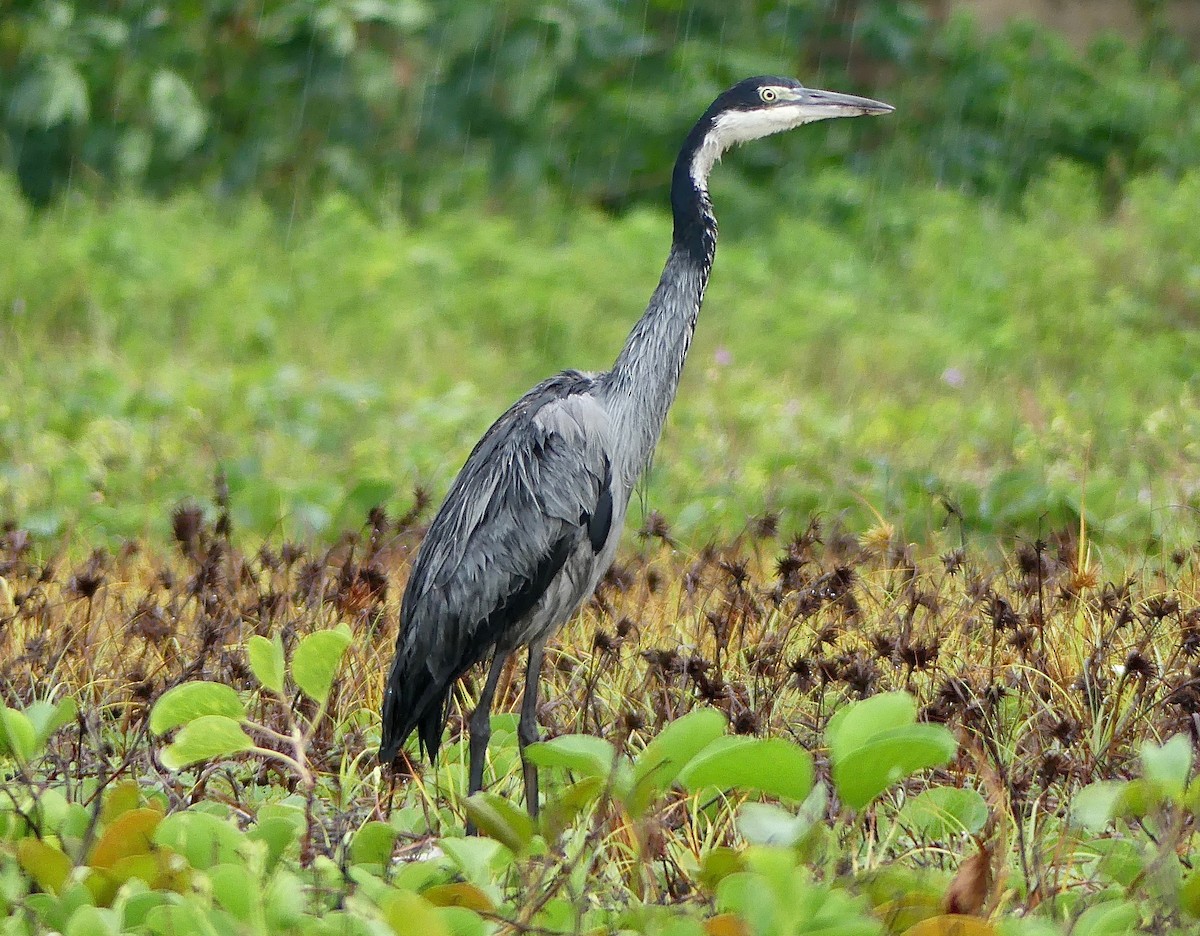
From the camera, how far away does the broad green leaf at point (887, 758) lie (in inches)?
96.0

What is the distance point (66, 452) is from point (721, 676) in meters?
3.24

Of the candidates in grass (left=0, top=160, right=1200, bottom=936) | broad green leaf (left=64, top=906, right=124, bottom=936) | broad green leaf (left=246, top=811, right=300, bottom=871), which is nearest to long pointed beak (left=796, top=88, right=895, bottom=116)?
grass (left=0, top=160, right=1200, bottom=936)

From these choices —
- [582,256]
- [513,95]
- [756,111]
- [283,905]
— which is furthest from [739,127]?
[513,95]

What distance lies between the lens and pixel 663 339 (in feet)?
12.8

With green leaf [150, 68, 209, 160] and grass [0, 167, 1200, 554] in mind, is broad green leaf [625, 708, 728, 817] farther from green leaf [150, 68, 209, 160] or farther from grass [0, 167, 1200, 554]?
green leaf [150, 68, 209, 160]

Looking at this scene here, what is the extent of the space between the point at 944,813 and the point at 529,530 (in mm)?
1157

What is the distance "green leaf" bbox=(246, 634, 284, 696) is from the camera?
268 centimetres

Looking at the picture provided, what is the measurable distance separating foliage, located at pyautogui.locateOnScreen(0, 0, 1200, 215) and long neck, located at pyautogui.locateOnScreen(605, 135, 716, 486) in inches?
231

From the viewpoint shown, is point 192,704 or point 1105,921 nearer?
point 1105,921

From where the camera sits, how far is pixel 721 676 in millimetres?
3592

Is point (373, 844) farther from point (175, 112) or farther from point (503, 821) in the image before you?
point (175, 112)

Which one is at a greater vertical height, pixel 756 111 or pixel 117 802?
pixel 756 111

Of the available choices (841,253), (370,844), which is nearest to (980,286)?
(841,253)

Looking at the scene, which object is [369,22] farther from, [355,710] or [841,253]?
[355,710]
